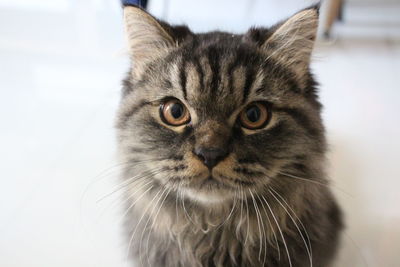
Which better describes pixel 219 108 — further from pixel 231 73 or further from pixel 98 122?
pixel 98 122

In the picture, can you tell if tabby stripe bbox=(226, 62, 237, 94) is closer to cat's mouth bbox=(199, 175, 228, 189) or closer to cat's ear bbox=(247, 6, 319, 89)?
cat's ear bbox=(247, 6, 319, 89)

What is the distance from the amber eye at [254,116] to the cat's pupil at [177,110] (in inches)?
6.4

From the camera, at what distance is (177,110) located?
1004 mm

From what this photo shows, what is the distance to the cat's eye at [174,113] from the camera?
3.27 feet

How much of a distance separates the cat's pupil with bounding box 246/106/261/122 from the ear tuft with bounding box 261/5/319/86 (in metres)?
0.17

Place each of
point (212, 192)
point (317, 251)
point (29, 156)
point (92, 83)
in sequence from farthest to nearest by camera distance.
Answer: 1. point (92, 83)
2. point (29, 156)
3. point (317, 251)
4. point (212, 192)

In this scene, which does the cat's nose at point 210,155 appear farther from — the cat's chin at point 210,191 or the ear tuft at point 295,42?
the ear tuft at point 295,42

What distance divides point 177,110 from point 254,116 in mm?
207

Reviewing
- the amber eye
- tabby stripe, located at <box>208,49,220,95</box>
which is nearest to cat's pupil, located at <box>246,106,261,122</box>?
the amber eye

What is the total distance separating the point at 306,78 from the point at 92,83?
149 centimetres

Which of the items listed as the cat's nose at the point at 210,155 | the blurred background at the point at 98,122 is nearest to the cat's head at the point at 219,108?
the cat's nose at the point at 210,155

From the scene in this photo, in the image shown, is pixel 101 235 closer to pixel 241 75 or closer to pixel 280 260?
pixel 280 260

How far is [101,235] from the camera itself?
1.44m

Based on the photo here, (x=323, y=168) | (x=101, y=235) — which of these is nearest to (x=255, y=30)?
(x=323, y=168)
